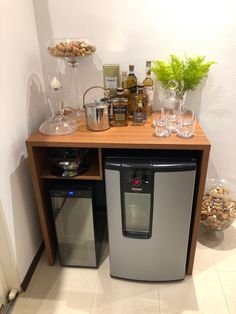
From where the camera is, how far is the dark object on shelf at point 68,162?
4.54 feet

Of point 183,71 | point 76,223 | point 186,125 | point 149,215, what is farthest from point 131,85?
point 76,223

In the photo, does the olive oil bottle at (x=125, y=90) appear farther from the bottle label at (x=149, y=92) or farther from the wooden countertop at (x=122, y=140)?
the wooden countertop at (x=122, y=140)

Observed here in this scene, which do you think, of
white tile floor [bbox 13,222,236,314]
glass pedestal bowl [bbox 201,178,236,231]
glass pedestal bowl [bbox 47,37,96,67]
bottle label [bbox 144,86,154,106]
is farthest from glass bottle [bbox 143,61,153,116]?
white tile floor [bbox 13,222,236,314]

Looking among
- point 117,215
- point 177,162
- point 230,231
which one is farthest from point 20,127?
point 230,231

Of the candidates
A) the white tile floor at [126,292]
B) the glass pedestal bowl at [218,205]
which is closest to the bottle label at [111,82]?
the glass pedestal bowl at [218,205]

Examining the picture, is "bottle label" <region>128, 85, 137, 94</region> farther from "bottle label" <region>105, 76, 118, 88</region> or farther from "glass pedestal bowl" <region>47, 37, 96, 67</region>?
"glass pedestal bowl" <region>47, 37, 96, 67</region>

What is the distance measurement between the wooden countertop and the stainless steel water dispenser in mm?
73

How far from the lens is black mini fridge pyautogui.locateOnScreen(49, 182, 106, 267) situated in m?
1.43

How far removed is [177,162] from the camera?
122 cm

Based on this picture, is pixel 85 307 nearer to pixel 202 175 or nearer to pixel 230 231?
pixel 202 175

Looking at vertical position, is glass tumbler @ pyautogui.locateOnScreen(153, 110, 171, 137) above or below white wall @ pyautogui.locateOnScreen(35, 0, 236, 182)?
below

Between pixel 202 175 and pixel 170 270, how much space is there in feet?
2.02

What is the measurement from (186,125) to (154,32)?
588 millimetres

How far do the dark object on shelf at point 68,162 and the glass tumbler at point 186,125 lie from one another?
55 centimetres
